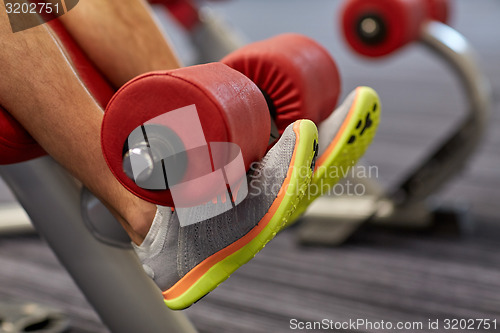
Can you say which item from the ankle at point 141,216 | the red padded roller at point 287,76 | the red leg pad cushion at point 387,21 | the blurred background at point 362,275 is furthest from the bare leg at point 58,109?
the red leg pad cushion at point 387,21

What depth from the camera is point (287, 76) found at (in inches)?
24.5

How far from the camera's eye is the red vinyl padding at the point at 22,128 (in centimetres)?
55

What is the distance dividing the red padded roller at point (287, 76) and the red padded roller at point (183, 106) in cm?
13

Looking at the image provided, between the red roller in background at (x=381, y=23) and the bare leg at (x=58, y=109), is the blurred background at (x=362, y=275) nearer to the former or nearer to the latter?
the red roller in background at (x=381, y=23)

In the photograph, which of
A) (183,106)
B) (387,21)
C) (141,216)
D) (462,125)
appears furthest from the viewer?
(462,125)

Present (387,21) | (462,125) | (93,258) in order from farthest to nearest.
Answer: (462,125)
(387,21)
(93,258)

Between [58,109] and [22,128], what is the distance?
0.06 meters

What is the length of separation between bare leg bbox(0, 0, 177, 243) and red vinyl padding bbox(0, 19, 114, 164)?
14 mm

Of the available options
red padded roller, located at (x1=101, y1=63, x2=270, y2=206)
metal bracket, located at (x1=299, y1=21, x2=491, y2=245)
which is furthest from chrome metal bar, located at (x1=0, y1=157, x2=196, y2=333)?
metal bracket, located at (x1=299, y1=21, x2=491, y2=245)

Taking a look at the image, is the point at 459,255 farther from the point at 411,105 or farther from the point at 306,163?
the point at 411,105

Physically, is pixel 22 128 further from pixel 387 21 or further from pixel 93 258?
pixel 387 21

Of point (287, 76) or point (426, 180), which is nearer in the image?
point (287, 76)

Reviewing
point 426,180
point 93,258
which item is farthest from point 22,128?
point 426,180

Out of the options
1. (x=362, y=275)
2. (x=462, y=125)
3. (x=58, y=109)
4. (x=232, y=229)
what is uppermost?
(x=58, y=109)
